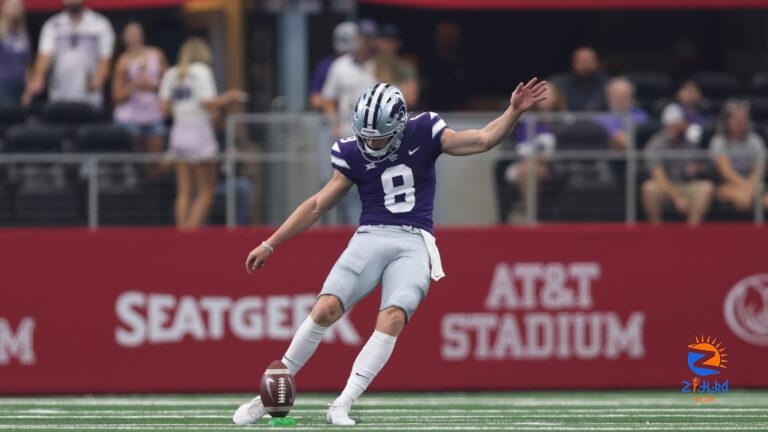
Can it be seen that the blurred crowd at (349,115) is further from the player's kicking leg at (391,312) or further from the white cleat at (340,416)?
the white cleat at (340,416)

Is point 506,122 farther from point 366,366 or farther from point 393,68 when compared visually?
point 393,68

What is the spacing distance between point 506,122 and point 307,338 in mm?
1777

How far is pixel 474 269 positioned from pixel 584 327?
107cm

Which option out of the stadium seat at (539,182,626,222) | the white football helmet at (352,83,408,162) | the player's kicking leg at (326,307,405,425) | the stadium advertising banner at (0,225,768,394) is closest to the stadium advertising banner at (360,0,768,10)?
the stadium seat at (539,182,626,222)

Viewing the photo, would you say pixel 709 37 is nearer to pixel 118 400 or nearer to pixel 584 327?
pixel 584 327

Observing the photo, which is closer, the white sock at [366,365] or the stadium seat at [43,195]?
the white sock at [366,365]

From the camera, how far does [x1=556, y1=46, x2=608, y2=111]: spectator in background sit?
17.1 meters

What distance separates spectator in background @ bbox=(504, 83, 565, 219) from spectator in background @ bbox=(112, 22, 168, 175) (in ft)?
10.5

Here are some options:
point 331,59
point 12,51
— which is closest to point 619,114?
point 331,59

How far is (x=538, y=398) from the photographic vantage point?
14727mm

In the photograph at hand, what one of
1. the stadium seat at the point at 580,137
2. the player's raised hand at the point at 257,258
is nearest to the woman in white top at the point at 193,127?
the stadium seat at the point at 580,137

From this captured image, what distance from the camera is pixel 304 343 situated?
11117mm

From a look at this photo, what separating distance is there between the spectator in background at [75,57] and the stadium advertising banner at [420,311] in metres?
1.99

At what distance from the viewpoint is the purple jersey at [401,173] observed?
11281 millimetres
